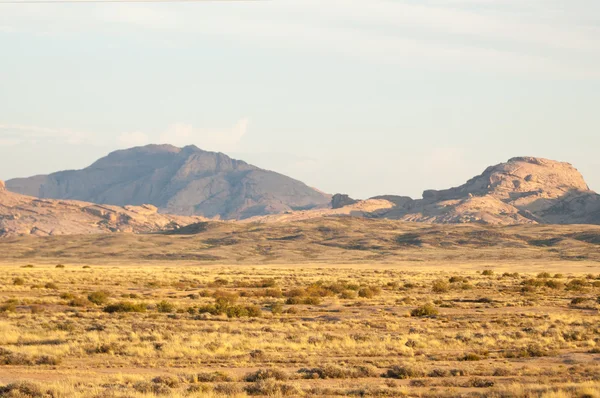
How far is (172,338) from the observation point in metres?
29.8

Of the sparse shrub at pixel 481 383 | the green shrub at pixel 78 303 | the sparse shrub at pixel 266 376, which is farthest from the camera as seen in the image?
the green shrub at pixel 78 303

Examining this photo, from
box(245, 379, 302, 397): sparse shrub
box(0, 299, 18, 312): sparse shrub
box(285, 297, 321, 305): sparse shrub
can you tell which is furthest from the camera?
box(285, 297, 321, 305): sparse shrub

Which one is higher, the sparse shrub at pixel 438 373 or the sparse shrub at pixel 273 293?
the sparse shrub at pixel 273 293

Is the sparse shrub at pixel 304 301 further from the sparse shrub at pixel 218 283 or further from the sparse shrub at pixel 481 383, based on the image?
the sparse shrub at pixel 481 383

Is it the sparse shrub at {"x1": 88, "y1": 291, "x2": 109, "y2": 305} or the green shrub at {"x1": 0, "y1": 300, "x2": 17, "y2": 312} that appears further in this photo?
the sparse shrub at {"x1": 88, "y1": 291, "x2": 109, "y2": 305}

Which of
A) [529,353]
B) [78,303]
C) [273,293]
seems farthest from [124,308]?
[529,353]

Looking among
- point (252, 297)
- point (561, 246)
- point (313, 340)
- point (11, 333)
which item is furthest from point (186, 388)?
point (561, 246)

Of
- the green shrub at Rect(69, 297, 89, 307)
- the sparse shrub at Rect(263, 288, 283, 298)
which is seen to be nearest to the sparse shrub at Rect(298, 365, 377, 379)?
the green shrub at Rect(69, 297, 89, 307)

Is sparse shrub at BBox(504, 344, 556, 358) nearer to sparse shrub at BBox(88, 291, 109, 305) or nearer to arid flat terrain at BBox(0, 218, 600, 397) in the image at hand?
arid flat terrain at BBox(0, 218, 600, 397)

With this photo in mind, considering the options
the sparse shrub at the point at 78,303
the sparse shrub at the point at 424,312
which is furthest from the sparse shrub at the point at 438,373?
the sparse shrub at the point at 78,303

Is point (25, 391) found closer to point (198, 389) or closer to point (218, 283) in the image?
point (198, 389)

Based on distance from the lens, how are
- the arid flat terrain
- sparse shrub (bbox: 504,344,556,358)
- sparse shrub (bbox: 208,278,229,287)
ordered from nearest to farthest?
the arid flat terrain < sparse shrub (bbox: 504,344,556,358) < sparse shrub (bbox: 208,278,229,287)

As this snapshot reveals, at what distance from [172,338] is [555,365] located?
12932 millimetres

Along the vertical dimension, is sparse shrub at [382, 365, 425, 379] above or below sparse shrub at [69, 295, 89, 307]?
below
